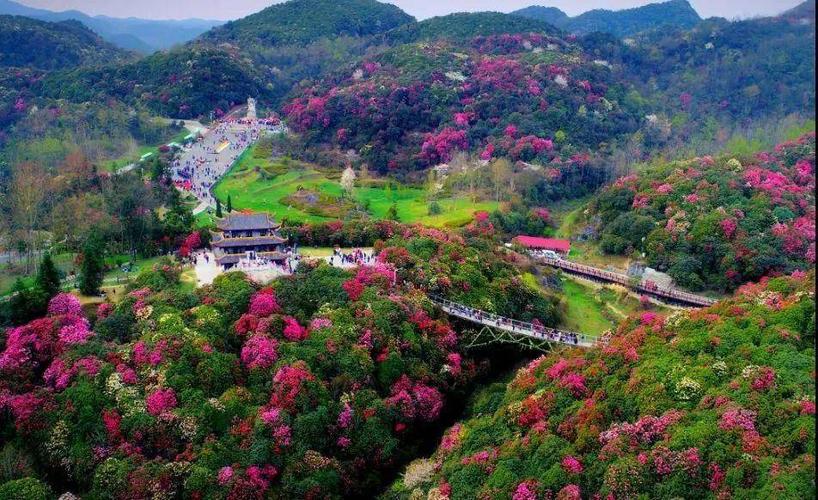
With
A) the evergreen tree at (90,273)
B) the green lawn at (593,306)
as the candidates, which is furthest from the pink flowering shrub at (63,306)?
the green lawn at (593,306)

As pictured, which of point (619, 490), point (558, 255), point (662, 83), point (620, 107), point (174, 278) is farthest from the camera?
point (662, 83)

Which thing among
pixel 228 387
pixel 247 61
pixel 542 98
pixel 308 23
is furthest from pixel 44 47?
pixel 228 387

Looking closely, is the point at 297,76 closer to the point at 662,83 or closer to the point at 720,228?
the point at 662,83

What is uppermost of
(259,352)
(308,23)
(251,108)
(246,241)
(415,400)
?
(308,23)

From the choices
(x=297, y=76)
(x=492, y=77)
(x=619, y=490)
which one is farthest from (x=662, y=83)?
(x=619, y=490)

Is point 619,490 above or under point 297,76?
under

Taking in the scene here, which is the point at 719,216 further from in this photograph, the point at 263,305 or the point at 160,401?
the point at 160,401

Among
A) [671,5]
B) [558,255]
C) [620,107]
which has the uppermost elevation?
[671,5]
